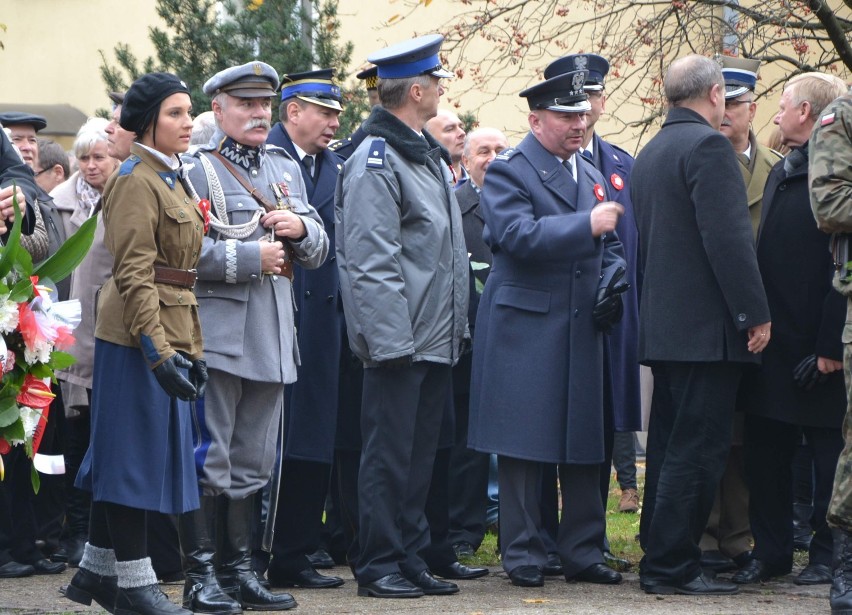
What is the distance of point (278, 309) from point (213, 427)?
571mm

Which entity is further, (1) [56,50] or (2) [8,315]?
(1) [56,50]

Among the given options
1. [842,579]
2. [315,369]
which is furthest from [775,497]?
[315,369]

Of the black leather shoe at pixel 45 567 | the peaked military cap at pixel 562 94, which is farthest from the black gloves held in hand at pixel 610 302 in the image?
the black leather shoe at pixel 45 567

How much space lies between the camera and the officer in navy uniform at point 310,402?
666cm

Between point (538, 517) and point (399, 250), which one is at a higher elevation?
point (399, 250)

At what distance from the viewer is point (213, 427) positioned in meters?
5.85

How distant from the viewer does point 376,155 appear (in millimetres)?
6332

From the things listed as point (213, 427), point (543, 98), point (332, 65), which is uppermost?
point (332, 65)

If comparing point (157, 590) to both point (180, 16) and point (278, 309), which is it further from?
point (180, 16)

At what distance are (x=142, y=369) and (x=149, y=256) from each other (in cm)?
42

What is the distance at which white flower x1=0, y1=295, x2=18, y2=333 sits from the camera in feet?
15.9

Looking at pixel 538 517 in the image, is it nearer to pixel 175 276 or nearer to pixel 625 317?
pixel 625 317

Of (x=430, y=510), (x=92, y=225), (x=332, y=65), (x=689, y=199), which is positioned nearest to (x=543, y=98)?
(x=689, y=199)

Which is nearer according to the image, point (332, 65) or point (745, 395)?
point (745, 395)
